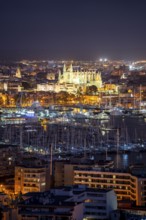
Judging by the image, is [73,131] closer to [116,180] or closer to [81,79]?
[116,180]

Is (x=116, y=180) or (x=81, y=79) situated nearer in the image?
(x=116, y=180)

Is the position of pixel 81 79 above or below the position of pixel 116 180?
above

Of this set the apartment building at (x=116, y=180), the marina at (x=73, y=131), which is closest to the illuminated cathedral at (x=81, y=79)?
the marina at (x=73, y=131)

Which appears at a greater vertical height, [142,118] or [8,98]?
[8,98]

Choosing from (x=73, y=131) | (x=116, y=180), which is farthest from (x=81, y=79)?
(x=116, y=180)

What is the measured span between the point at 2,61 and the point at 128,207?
5209cm

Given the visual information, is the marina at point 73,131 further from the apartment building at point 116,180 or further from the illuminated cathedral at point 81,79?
the illuminated cathedral at point 81,79

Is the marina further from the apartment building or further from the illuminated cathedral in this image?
the illuminated cathedral

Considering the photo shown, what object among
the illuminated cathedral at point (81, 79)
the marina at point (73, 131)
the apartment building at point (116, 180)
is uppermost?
the illuminated cathedral at point (81, 79)

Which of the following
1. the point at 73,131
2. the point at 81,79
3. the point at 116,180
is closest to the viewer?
the point at 116,180

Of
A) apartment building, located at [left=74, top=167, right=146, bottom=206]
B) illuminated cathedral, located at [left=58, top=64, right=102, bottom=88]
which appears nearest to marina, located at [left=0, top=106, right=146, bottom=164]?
apartment building, located at [left=74, top=167, right=146, bottom=206]

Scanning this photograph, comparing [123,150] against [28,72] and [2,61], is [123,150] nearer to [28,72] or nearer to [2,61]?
[28,72]

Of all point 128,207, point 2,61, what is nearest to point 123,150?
point 128,207

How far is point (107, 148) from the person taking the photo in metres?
13.4
